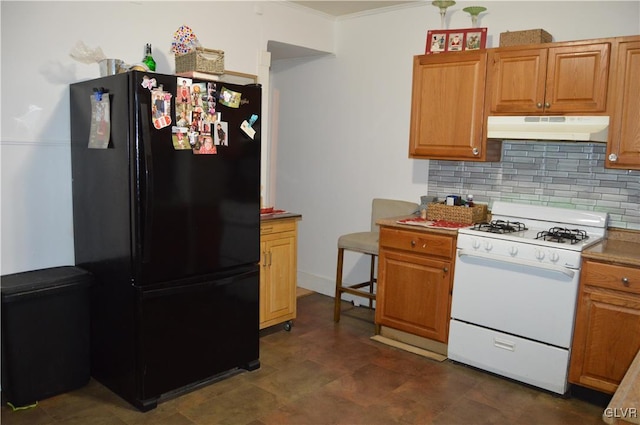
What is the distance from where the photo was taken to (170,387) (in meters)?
2.77

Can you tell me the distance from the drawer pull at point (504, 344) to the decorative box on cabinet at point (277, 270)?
4.79 ft

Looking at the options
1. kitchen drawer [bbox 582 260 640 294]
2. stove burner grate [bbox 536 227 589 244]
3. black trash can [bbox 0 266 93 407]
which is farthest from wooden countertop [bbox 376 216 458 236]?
black trash can [bbox 0 266 93 407]

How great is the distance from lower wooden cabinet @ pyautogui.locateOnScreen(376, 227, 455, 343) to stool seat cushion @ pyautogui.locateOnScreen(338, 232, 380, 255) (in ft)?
0.56

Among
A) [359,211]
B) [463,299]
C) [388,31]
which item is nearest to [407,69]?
[388,31]

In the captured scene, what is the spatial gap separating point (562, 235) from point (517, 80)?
100 cm

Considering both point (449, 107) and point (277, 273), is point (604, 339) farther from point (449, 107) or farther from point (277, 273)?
point (277, 273)

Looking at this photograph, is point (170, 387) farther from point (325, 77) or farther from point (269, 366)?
point (325, 77)

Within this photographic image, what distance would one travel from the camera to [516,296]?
3.04 m

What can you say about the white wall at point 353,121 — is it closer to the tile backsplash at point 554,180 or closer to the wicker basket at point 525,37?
the wicker basket at point 525,37

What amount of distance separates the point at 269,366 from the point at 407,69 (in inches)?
98.9

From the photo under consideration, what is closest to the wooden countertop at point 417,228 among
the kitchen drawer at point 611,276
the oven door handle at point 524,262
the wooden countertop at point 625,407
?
the oven door handle at point 524,262

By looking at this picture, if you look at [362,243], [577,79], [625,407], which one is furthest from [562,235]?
[625,407]

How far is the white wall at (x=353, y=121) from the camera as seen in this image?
13.0 feet

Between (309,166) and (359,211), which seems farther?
→ (309,166)
